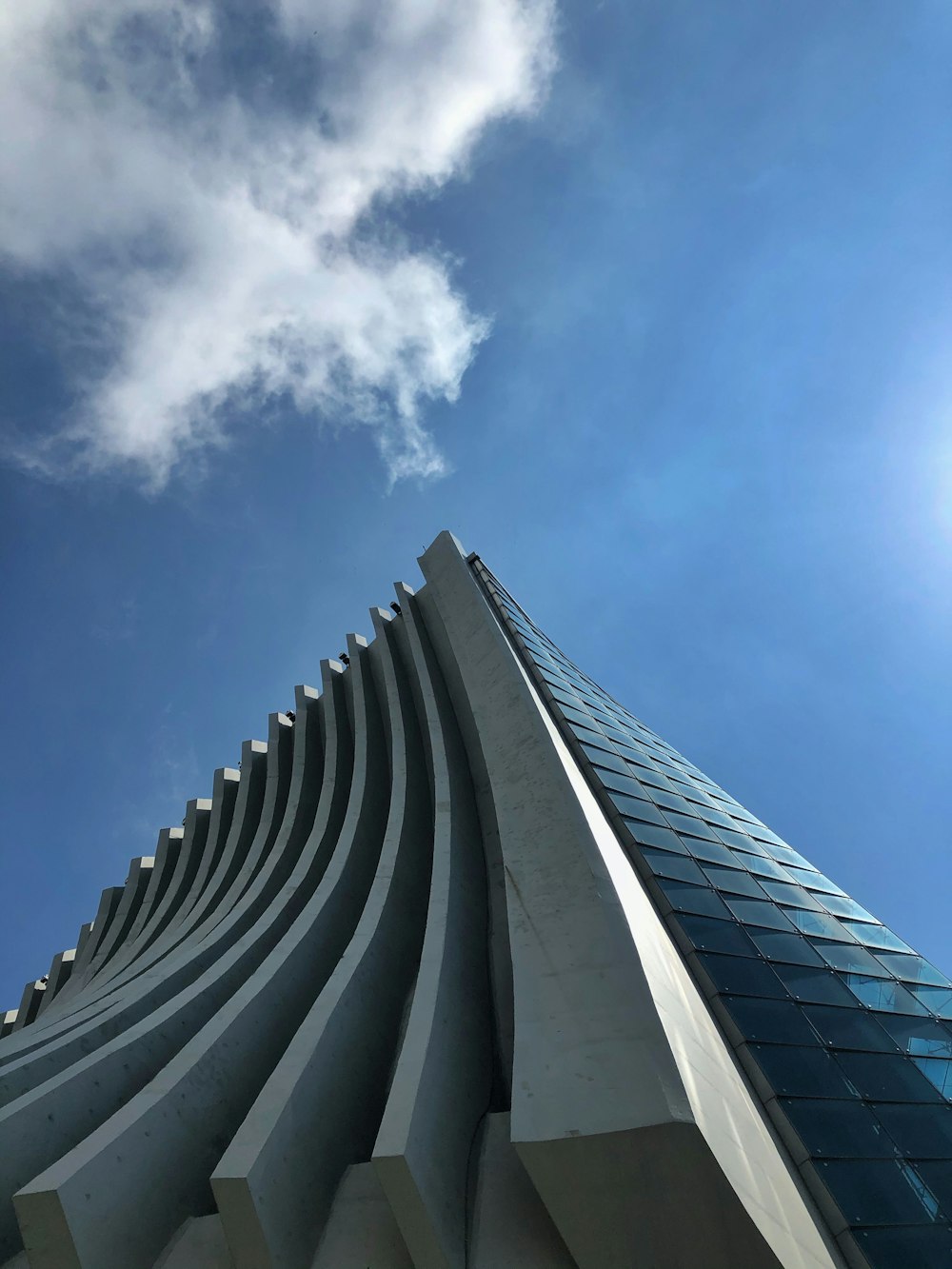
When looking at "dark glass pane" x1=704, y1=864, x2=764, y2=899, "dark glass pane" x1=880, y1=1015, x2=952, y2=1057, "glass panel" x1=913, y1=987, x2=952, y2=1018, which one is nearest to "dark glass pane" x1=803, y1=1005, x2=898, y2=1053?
"dark glass pane" x1=880, y1=1015, x2=952, y2=1057

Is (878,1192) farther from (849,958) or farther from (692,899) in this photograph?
(849,958)

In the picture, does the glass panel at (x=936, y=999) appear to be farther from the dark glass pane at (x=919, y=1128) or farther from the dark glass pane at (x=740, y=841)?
the dark glass pane at (x=740, y=841)

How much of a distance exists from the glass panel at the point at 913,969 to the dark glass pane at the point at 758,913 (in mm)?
1828

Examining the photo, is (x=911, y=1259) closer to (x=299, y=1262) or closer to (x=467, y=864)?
(x=299, y=1262)

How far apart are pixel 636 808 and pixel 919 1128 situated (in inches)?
202

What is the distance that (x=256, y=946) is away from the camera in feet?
31.8

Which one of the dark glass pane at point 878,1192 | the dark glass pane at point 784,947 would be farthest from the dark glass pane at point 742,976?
the dark glass pane at point 878,1192

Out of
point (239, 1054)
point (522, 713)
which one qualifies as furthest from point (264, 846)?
point (239, 1054)

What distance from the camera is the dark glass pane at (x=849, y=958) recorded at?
9508 millimetres

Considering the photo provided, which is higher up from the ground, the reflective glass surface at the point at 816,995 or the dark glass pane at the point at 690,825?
the dark glass pane at the point at 690,825

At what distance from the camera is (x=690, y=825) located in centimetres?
1182

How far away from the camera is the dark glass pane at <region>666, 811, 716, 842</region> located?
37.6ft

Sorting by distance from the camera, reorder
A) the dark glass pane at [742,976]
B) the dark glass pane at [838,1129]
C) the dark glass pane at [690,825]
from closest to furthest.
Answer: the dark glass pane at [838,1129]
the dark glass pane at [742,976]
the dark glass pane at [690,825]

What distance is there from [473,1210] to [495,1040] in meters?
2.57
